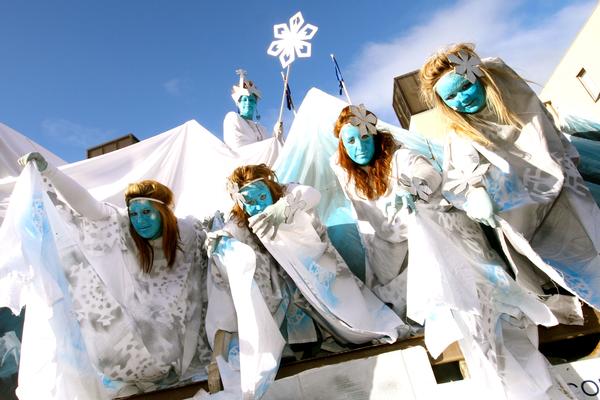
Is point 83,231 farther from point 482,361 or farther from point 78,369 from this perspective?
point 482,361

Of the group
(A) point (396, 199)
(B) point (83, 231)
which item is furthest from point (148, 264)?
(A) point (396, 199)

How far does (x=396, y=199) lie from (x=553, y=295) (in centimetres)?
82

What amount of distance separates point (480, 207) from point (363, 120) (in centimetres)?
77

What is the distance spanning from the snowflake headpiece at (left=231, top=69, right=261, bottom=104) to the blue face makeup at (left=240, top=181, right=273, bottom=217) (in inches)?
91.4

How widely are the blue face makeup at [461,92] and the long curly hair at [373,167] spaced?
376 millimetres

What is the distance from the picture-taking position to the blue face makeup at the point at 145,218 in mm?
2492

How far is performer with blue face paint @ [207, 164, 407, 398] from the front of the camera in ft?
6.89

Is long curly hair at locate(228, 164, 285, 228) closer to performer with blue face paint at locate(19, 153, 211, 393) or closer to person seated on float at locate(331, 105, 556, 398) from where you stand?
performer with blue face paint at locate(19, 153, 211, 393)

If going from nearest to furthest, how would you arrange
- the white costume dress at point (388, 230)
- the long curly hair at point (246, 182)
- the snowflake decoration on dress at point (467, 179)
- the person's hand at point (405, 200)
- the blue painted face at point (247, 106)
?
the person's hand at point (405, 200), the snowflake decoration on dress at point (467, 179), the white costume dress at point (388, 230), the long curly hair at point (246, 182), the blue painted face at point (247, 106)

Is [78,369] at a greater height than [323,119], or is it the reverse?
[323,119]

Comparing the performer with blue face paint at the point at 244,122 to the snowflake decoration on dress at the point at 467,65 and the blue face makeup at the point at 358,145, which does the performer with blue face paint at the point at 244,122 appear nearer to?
the blue face makeup at the point at 358,145

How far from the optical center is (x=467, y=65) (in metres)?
2.38

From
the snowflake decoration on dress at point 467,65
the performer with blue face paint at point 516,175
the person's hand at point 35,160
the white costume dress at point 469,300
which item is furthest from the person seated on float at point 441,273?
the person's hand at point 35,160

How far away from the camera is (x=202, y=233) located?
274 centimetres
